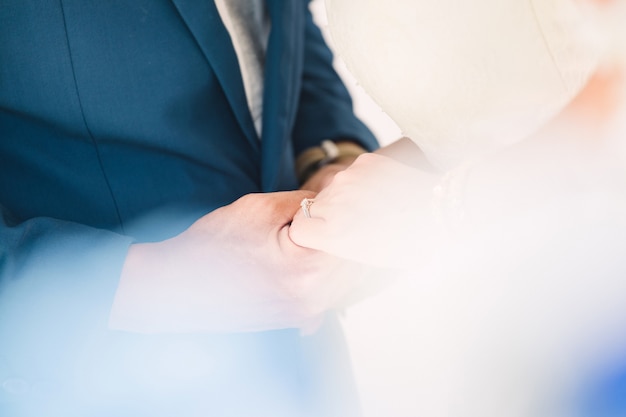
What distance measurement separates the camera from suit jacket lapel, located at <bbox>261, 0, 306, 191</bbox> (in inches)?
22.7

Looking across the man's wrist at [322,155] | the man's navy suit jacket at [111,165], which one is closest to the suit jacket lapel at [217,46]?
the man's navy suit jacket at [111,165]

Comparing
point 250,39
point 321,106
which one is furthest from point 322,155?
point 250,39

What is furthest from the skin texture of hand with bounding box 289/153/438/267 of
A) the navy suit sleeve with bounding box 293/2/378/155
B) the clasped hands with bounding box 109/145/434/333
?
the navy suit sleeve with bounding box 293/2/378/155

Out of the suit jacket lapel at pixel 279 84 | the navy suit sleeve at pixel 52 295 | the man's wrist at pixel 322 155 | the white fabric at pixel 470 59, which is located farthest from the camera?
the man's wrist at pixel 322 155

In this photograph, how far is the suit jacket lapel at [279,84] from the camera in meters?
0.58

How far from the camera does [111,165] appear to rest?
54 cm

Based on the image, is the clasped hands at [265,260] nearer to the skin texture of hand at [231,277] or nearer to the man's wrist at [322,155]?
the skin texture of hand at [231,277]

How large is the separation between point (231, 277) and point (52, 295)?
0.46ft

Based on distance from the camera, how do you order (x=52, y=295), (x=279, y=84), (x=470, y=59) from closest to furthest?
(x=470, y=59) < (x=52, y=295) < (x=279, y=84)

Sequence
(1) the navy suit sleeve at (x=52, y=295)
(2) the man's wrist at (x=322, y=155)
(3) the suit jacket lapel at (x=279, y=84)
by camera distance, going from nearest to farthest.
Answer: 1. (1) the navy suit sleeve at (x=52, y=295)
2. (3) the suit jacket lapel at (x=279, y=84)
3. (2) the man's wrist at (x=322, y=155)

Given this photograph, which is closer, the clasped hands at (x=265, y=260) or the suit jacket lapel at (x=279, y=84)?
the clasped hands at (x=265, y=260)

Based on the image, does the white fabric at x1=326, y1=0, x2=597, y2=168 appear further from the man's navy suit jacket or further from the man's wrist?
the man's wrist

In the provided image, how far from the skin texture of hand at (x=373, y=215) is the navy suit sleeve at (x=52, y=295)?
6.3 inches

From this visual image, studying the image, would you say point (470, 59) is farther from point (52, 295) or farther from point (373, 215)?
point (52, 295)
